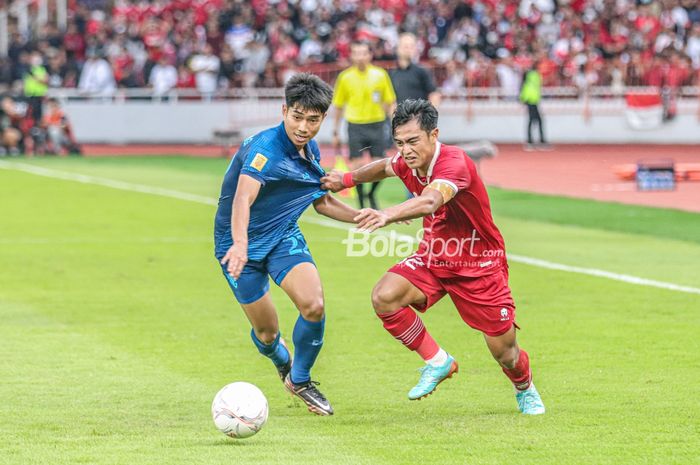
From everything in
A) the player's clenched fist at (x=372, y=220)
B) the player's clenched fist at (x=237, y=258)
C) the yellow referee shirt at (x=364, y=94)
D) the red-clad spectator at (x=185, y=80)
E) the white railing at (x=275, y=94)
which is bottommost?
the white railing at (x=275, y=94)

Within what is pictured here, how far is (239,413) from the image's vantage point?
6848 millimetres

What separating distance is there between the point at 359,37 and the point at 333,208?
2651cm

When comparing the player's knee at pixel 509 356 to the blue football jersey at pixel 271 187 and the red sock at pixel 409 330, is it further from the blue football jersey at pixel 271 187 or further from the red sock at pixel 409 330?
the blue football jersey at pixel 271 187

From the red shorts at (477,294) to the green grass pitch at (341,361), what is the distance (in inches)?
20.3

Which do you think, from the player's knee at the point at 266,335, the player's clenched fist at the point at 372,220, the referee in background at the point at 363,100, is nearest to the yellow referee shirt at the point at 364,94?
the referee in background at the point at 363,100

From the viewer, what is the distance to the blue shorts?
7836 millimetres

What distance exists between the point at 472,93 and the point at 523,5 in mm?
3869

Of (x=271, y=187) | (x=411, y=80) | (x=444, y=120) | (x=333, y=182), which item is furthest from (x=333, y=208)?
(x=444, y=120)

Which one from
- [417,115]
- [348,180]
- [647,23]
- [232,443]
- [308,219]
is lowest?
[308,219]

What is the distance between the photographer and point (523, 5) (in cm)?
3716

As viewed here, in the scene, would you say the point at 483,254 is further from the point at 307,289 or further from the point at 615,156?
the point at 615,156

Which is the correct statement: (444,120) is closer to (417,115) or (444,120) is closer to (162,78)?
(162,78)

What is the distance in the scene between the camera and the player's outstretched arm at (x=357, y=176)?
797 centimetres

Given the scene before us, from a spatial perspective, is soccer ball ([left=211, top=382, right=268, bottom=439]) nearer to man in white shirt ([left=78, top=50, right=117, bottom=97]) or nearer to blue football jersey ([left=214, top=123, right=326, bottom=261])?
blue football jersey ([left=214, top=123, right=326, bottom=261])
